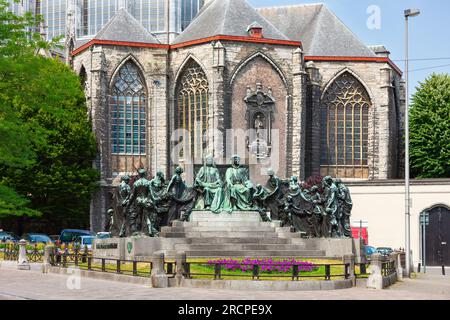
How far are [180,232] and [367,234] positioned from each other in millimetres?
29909

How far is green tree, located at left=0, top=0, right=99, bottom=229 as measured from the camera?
1315 inches

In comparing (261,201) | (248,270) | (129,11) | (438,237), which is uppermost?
(129,11)

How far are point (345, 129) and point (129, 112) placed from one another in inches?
658

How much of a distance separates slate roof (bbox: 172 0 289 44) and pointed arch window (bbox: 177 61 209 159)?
272cm

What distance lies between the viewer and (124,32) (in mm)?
65625

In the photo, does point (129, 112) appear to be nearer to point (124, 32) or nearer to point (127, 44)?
point (127, 44)

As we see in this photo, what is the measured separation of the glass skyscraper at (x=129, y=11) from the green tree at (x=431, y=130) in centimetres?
2492

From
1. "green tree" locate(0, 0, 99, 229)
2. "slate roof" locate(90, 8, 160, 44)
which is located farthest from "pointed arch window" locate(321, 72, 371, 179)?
"green tree" locate(0, 0, 99, 229)

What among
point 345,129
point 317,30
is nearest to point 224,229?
point 345,129

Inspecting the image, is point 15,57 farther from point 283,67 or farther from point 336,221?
point 283,67

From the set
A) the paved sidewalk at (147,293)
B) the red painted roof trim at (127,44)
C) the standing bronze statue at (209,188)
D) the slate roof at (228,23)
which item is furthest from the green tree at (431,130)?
the paved sidewalk at (147,293)

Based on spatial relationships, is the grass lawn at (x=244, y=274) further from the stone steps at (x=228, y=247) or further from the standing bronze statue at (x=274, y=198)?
the standing bronze statue at (x=274, y=198)

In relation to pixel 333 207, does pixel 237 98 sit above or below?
above
